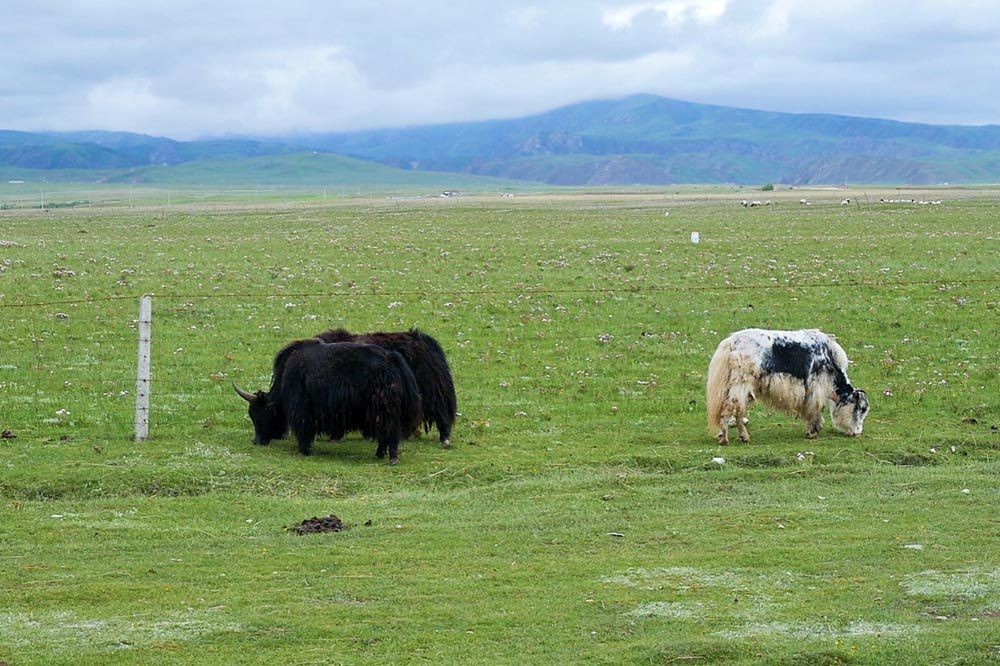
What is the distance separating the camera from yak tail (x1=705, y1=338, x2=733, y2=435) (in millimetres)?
15406

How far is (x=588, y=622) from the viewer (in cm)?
823

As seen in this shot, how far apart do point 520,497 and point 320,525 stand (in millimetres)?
2378

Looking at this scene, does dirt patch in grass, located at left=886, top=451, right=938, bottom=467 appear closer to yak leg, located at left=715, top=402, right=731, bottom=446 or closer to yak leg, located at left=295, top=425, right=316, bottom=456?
yak leg, located at left=715, top=402, right=731, bottom=446

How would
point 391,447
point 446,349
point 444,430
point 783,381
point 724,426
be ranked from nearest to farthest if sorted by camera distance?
1. point 391,447
2. point 724,426
3. point 444,430
4. point 783,381
5. point 446,349

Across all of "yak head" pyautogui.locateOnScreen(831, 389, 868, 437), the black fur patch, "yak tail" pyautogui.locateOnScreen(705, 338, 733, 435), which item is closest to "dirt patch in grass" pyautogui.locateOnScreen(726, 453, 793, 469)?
"yak tail" pyautogui.locateOnScreen(705, 338, 733, 435)

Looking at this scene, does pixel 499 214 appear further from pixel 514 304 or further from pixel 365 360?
pixel 365 360

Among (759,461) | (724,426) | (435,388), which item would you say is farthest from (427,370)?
(759,461)

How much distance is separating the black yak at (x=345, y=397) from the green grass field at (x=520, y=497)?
39 centimetres

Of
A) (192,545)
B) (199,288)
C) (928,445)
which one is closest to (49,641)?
(192,545)

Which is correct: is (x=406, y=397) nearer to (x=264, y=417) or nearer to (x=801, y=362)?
(x=264, y=417)

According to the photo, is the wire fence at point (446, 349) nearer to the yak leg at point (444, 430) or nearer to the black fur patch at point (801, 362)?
the yak leg at point (444, 430)

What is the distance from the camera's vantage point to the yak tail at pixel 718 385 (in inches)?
607

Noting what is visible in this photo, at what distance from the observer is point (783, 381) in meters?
15.6

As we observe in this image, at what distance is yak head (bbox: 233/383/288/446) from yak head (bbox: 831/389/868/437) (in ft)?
23.4
